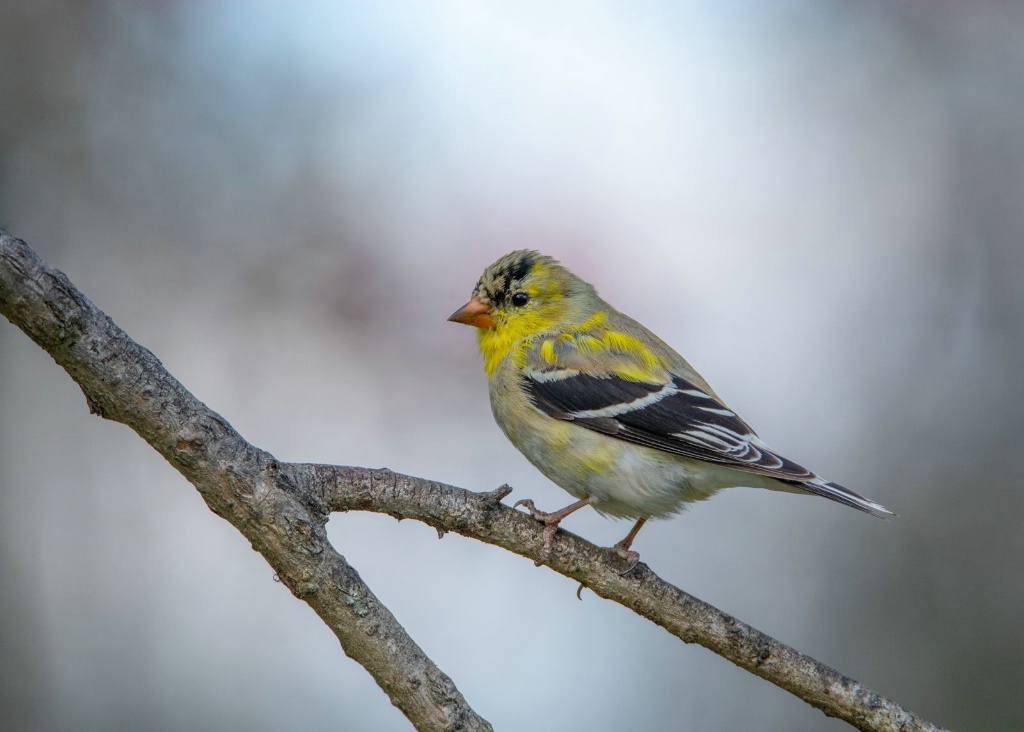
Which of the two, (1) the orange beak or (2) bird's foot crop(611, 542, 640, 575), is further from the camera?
(1) the orange beak

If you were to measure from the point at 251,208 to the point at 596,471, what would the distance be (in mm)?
2080

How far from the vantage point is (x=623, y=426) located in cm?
256

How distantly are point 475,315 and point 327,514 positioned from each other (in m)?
1.34

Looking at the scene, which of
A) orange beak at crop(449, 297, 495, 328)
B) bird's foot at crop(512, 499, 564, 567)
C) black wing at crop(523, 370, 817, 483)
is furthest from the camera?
orange beak at crop(449, 297, 495, 328)

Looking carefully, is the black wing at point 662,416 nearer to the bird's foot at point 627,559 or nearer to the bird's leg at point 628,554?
the bird's leg at point 628,554

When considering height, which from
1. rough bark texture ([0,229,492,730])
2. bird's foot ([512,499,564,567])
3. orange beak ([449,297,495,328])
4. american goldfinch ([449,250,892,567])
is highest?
orange beak ([449,297,495,328])

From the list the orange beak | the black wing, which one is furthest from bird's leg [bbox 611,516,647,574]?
the orange beak

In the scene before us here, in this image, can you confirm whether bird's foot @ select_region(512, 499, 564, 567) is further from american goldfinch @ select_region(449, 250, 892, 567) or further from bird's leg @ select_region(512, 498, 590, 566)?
american goldfinch @ select_region(449, 250, 892, 567)

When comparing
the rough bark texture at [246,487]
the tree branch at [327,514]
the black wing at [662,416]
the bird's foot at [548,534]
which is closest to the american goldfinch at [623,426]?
the black wing at [662,416]

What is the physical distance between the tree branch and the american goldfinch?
0.28 metres

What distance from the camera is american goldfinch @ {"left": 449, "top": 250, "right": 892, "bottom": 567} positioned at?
8.20ft

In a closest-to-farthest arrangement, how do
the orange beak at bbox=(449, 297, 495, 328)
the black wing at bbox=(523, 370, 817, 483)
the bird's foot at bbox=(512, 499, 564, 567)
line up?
the bird's foot at bbox=(512, 499, 564, 567) → the black wing at bbox=(523, 370, 817, 483) → the orange beak at bbox=(449, 297, 495, 328)

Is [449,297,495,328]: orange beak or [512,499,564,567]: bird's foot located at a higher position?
[449,297,495,328]: orange beak

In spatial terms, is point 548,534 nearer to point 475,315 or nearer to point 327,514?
point 327,514
